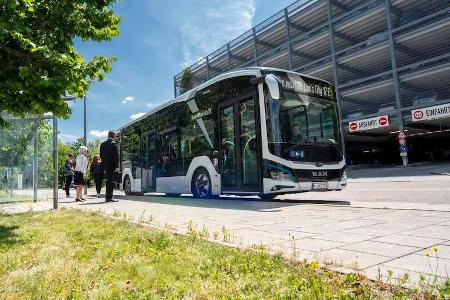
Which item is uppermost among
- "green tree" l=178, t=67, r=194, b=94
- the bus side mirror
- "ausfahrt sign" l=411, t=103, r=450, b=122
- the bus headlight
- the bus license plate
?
"green tree" l=178, t=67, r=194, b=94

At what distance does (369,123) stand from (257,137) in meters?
24.6

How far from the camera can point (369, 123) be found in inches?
1217

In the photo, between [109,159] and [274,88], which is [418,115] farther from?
[109,159]

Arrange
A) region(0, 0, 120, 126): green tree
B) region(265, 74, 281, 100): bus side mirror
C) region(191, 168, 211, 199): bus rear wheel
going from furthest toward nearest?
region(191, 168, 211, 199): bus rear wheel, region(265, 74, 281, 100): bus side mirror, region(0, 0, 120, 126): green tree

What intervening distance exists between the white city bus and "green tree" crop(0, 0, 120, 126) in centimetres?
378

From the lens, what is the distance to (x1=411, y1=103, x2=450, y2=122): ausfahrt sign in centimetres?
2575

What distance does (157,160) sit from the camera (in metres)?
13.4

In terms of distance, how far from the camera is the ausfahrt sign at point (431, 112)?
25.8 m

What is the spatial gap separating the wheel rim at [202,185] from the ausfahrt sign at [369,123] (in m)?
22.8

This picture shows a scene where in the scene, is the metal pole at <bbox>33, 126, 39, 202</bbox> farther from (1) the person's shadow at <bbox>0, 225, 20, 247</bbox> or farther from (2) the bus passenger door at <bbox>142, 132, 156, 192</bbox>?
(1) the person's shadow at <bbox>0, 225, 20, 247</bbox>

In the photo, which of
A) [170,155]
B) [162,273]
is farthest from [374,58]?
[162,273]

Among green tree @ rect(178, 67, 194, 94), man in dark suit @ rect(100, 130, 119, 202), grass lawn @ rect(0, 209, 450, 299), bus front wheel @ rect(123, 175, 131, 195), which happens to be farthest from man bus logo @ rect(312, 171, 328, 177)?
green tree @ rect(178, 67, 194, 94)

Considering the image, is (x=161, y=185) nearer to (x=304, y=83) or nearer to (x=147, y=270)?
(x=304, y=83)

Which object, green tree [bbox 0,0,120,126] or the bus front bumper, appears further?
the bus front bumper
